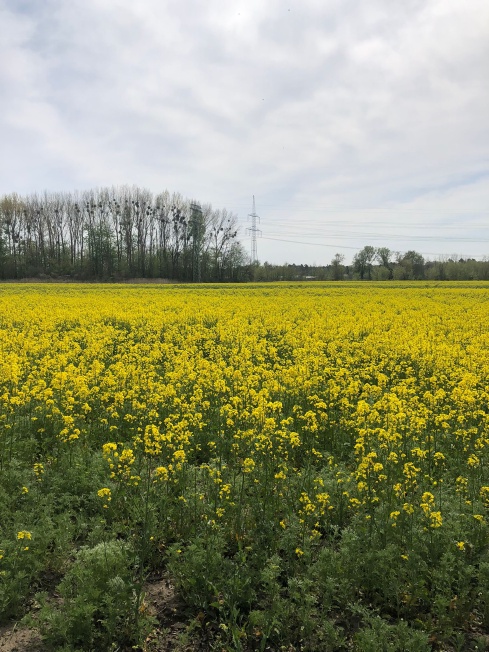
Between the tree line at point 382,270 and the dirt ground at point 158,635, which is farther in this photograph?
the tree line at point 382,270

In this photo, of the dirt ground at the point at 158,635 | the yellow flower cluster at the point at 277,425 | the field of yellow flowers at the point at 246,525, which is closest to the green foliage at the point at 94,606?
the field of yellow flowers at the point at 246,525

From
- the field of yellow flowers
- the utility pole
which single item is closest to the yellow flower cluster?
the field of yellow flowers

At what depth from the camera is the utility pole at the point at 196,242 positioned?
236ft

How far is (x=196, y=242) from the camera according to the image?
7188cm

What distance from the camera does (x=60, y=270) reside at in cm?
7169

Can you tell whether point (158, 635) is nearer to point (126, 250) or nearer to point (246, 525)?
point (246, 525)

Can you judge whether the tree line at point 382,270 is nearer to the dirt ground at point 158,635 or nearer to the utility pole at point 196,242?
the utility pole at point 196,242

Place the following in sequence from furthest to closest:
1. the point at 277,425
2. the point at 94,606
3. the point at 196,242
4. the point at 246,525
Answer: the point at 196,242 < the point at 277,425 < the point at 246,525 < the point at 94,606

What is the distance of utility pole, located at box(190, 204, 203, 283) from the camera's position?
2827 inches

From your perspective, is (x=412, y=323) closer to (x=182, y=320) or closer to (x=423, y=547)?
(x=182, y=320)

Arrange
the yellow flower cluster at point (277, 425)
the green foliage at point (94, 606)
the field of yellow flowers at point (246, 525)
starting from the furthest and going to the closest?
the yellow flower cluster at point (277, 425), the field of yellow flowers at point (246, 525), the green foliage at point (94, 606)

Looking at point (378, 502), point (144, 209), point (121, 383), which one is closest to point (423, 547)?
point (378, 502)

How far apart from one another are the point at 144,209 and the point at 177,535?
81440 millimetres

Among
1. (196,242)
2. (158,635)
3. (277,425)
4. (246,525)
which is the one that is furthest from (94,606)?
(196,242)
